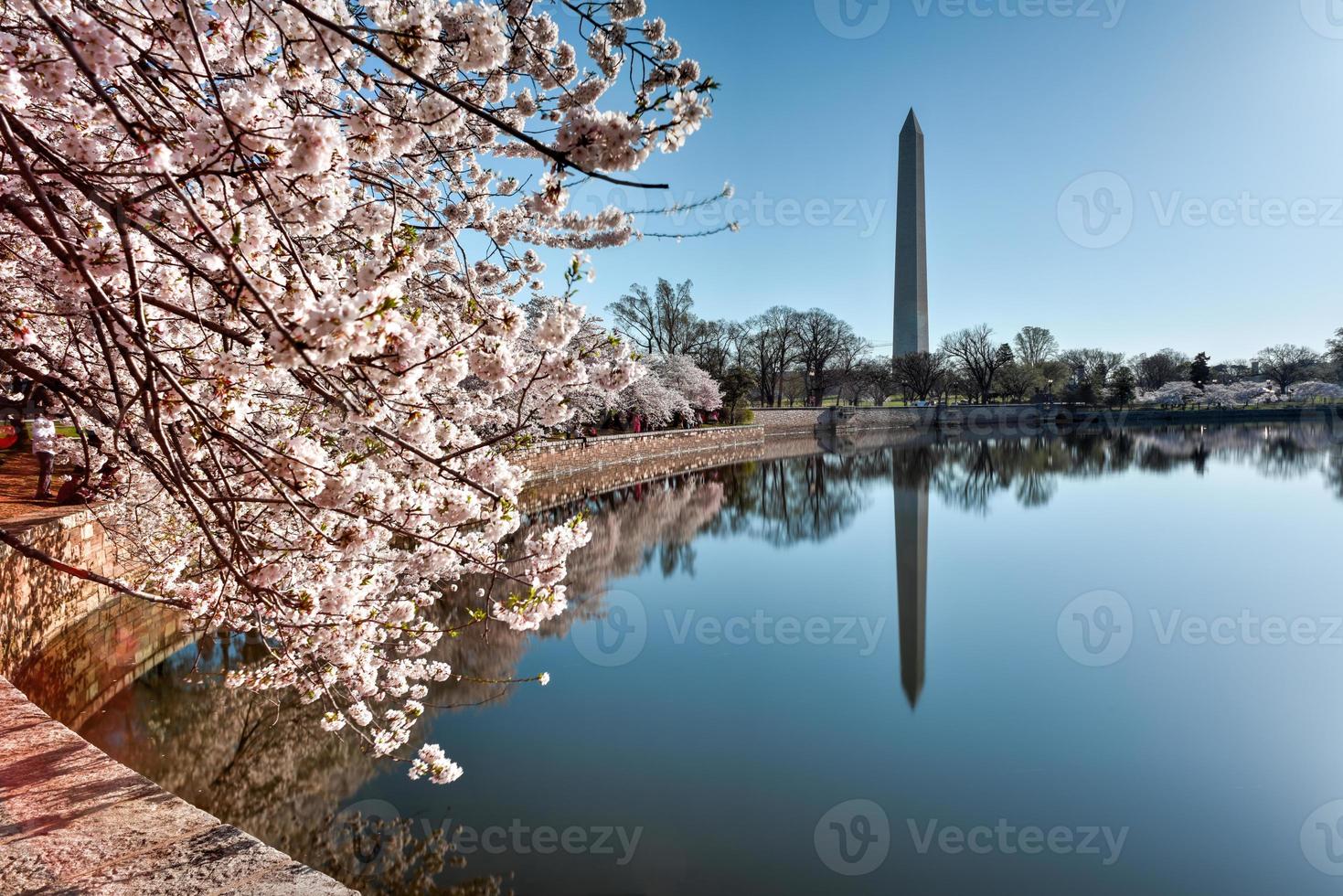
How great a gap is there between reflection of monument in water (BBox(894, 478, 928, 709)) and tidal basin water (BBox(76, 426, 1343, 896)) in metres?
0.05

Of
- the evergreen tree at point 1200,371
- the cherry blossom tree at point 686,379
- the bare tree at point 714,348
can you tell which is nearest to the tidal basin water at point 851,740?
the cherry blossom tree at point 686,379

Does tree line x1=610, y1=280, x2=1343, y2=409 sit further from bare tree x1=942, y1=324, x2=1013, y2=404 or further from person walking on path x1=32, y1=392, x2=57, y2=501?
person walking on path x1=32, y1=392, x2=57, y2=501

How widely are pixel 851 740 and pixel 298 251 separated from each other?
5116mm

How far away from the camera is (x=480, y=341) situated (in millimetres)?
2441

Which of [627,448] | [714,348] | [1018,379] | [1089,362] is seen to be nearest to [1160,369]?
[1089,362]

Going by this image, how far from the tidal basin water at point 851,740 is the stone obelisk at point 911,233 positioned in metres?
31.8

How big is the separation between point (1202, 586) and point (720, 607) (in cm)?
658

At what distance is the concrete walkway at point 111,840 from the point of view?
1.87m

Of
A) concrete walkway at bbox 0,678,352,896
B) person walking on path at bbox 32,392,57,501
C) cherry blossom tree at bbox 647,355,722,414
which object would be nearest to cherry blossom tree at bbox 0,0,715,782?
concrete walkway at bbox 0,678,352,896

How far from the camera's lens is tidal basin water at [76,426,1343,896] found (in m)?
4.02

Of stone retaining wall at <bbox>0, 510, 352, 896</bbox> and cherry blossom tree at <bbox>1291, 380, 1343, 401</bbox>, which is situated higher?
cherry blossom tree at <bbox>1291, 380, 1343, 401</bbox>

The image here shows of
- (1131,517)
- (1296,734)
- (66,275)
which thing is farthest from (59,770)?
(1131,517)

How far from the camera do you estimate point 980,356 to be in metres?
54.9

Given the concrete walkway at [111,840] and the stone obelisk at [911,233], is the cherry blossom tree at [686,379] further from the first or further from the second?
the concrete walkway at [111,840]
